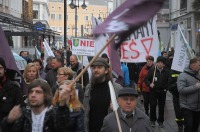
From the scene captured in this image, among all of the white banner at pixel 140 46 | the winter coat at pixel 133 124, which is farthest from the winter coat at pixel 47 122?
the white banner at pixel 140 46

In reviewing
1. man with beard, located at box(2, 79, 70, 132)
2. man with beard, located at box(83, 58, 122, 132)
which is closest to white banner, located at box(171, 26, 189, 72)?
man with beard, located at box(83, 58, 122, 132)

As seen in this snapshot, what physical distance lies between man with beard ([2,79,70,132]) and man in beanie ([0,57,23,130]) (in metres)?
1.25

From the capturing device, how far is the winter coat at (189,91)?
7.85 metres

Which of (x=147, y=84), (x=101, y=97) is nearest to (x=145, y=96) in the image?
(x=147, y=84)

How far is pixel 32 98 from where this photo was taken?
4121mm

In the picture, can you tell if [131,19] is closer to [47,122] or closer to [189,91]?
[47,122]

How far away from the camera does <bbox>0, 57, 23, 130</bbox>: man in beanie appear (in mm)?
5371

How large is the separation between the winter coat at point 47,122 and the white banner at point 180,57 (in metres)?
5.88

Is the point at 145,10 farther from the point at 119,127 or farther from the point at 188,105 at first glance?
the point at 188,105

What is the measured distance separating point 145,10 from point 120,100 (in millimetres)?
1879

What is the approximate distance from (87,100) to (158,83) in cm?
458

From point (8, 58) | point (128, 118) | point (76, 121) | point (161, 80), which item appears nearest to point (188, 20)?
point (161, 80)

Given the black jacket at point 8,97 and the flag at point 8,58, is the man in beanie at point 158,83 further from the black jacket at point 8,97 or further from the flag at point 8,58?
the black jacket at point 8,97

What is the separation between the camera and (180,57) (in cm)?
980
